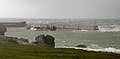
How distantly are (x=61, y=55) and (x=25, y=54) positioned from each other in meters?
2.93

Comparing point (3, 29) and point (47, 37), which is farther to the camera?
point (3, 29)

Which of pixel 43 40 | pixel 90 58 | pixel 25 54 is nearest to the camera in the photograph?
pixel 90 58

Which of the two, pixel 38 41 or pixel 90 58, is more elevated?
pixel 90 58

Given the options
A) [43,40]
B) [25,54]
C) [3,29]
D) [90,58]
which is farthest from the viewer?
[3,29]

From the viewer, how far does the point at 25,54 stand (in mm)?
24375

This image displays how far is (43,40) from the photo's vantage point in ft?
157

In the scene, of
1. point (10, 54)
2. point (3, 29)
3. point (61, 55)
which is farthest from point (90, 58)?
point (3, 29)

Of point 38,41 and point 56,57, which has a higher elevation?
point 56,57

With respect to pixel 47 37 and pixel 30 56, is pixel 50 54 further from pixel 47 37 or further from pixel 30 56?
pixel 47 37

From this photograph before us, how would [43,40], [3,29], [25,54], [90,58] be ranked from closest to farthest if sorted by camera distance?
1. [90,58]
2. [25,54]
3. [43,40]
4. [3,29]

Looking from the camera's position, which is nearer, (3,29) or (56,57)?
(56,57)

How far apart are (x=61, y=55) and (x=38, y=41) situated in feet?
80.3

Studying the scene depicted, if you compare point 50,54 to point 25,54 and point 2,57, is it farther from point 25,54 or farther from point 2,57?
point 2,57

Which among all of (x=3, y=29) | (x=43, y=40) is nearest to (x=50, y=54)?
(x=43, y=40)
